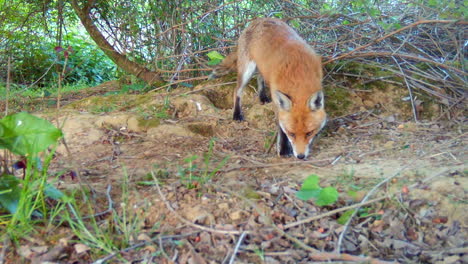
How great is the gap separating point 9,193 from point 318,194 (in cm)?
187

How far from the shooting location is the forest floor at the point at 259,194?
2096 mm

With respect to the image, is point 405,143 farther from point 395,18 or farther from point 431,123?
point 395,18

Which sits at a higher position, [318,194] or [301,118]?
[301,118]

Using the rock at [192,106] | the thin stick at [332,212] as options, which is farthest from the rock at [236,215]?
the rock at [192,106]

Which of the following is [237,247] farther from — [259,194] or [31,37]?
[31,37]

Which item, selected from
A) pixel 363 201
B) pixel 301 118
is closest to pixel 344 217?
pixel 363 201

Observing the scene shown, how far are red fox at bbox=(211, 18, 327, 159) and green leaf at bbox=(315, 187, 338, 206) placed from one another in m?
1.17

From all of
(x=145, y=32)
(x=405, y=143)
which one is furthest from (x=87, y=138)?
(x=405, y=143)

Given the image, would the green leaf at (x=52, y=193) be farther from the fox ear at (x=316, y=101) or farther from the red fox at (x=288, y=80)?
the fox ear at (x=316, y=101)

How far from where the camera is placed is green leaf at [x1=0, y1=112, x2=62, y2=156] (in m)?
2.24

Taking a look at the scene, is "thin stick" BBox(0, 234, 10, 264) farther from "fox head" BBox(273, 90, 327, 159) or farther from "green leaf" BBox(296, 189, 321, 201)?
"fox head" BBox(273, 90, 327, 159)

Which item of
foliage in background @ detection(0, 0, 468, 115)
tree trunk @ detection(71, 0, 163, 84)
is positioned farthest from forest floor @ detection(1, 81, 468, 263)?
tree trunk @ detection(71, 0, 163, 84)

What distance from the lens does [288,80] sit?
3859 millimetres

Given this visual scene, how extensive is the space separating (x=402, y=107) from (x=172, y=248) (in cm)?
373
